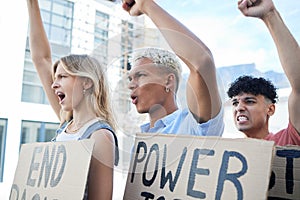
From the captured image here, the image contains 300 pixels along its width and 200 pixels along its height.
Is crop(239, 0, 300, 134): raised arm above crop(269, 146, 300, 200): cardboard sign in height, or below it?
above

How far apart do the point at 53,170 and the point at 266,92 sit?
2.13 ft

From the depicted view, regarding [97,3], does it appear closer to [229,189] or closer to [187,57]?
[187,57]

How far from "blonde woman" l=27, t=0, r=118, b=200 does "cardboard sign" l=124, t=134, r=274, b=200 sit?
0.26 feet

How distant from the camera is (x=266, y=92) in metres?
1.03

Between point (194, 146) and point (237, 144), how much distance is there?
0.09 m

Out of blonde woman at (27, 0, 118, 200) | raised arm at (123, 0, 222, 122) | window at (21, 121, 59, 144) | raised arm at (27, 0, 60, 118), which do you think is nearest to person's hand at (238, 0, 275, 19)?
raised arm at (123, 0, 222, 122)

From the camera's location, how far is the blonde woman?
0.84 m

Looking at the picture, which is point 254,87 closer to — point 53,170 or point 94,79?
point 94,79

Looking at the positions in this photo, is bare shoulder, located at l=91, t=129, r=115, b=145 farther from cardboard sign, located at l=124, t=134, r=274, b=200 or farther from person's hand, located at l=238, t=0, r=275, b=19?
person's hand, located at l=238, t=0, r=275, b=19

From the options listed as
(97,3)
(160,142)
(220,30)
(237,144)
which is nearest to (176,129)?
(160,142)

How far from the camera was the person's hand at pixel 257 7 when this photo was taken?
0.81 metres

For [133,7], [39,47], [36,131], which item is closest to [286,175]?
[133,7]

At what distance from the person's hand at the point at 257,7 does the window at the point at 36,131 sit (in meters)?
1.13

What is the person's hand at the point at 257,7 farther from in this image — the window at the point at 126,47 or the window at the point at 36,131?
the window at the point at 36,131
